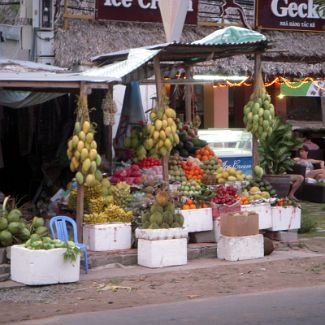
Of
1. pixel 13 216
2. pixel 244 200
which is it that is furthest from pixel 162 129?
pixel 13 216

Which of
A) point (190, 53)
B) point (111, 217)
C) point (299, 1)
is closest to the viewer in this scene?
point (111, 217)

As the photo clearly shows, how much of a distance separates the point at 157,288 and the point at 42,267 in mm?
1392

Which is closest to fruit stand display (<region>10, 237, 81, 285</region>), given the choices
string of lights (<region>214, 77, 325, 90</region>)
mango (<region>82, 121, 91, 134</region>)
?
mango (<region>82, 121, 91, 134</region>)

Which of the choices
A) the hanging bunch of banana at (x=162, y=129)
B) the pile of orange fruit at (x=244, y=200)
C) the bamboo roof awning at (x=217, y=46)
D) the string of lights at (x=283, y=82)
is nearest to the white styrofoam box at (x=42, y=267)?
the hanging bunch of banana at (x=162, y=129)

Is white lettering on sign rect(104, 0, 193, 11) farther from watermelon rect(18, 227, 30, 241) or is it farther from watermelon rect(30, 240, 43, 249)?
watermelon rect(30, 240, 43, 249)

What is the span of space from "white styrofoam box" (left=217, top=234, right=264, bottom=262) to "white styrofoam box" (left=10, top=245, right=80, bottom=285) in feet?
8.07

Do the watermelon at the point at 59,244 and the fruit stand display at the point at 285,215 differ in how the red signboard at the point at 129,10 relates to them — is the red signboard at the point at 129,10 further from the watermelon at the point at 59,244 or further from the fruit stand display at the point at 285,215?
the watermelon at the point at 59,244

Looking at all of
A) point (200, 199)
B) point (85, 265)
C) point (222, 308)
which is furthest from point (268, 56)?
point (222, 308)

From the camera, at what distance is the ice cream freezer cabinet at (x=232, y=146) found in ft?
55.4

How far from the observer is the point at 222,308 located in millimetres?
8586

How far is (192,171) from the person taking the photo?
13.3 m

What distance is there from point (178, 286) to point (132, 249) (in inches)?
70.7

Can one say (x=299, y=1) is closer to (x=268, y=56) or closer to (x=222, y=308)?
(x=268, y=56)

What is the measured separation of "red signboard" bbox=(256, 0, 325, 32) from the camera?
17.9 m
